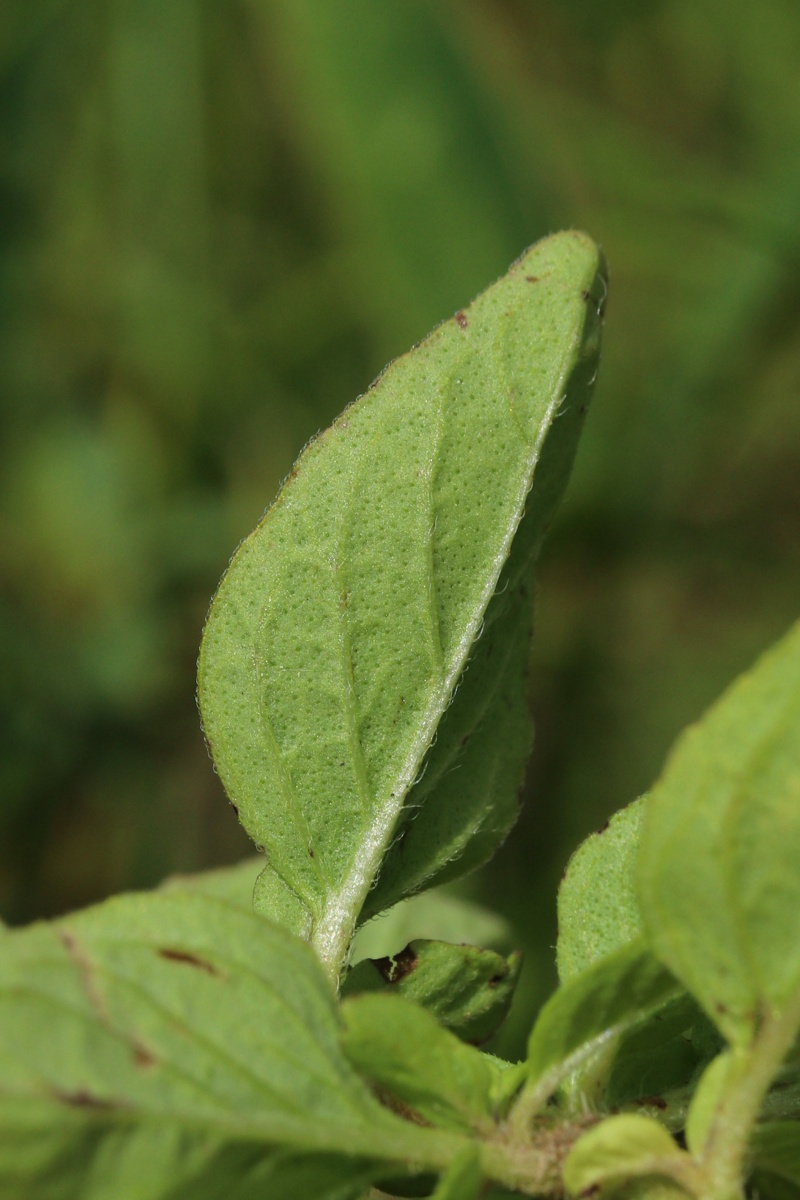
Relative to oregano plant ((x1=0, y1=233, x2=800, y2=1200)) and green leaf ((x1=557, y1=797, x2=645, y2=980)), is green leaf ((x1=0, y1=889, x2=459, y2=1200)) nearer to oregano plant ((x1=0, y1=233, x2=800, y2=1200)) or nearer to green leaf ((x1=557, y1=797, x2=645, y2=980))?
oregano plant ((x1=0, y1=233, x2=800, y2=1200))

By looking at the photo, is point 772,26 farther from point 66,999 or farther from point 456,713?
point 66,999

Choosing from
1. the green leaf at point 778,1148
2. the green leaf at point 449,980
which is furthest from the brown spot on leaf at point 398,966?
the green leaf at point 778,1148

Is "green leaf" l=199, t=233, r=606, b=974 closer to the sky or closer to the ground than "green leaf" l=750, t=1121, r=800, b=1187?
closer to the sky

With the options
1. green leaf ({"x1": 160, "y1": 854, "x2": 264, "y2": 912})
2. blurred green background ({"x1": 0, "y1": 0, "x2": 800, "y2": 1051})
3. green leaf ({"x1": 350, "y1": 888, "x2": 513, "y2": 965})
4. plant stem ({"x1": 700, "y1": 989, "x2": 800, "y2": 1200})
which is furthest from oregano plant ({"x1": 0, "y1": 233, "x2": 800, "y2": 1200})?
blurred green background ({"x1": 0, "y1": 0, "x2": 800, "y2": 1051})

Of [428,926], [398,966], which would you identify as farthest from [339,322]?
[398,966]

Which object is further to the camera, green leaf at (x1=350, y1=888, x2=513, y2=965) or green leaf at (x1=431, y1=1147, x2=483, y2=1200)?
green leaf at (x1=350, y1=888, x2=513, y2=965)

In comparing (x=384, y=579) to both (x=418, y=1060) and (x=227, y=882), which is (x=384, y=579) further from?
(x=227, y=882)
